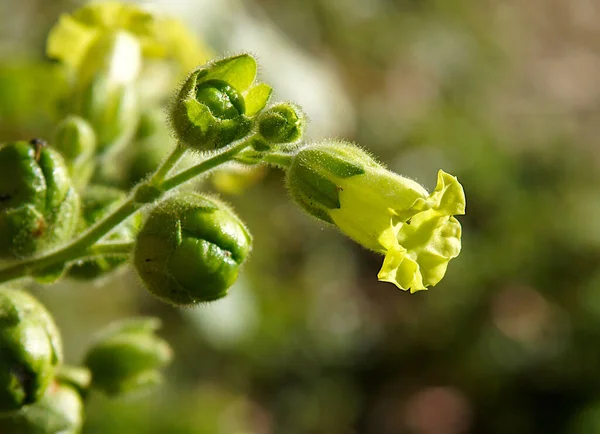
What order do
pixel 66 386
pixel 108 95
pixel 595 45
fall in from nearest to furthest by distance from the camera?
pixel 66 386 < pixel 108 95 < pixel 595 45

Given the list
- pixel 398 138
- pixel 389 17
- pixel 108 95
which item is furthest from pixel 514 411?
pixel 108 95

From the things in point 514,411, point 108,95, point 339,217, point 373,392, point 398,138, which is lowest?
point 373,392

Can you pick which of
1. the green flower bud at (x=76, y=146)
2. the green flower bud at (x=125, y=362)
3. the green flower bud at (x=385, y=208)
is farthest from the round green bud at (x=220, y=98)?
the green flower bud at (x=125, y=362)

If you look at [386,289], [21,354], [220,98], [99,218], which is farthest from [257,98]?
[386,289]

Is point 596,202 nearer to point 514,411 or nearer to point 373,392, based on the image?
point 514,411

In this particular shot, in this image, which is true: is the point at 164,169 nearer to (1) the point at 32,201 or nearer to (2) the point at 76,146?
(1) the point at 32,201

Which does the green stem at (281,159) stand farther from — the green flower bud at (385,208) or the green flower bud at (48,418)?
the green flower bud at (48,418)

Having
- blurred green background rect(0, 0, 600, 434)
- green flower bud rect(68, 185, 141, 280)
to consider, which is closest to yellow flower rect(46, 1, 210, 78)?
green flower bud rect(68, 185, 141, 280)
